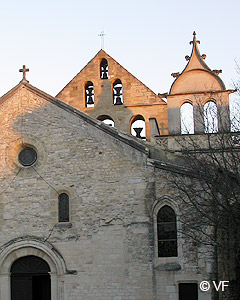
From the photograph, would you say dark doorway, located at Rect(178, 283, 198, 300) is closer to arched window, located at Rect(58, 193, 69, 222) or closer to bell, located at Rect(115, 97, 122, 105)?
arched window, located at Rect(58, 193, 69, 222)

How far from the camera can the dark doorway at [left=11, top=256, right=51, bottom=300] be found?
16531 mm

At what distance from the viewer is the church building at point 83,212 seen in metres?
15.5

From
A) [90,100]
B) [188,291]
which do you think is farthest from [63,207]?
[90,100]

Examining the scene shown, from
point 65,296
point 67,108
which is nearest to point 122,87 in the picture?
point 67,108

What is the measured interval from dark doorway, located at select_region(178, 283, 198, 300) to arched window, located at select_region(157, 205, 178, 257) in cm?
96

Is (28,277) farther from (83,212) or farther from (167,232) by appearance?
(167,232)

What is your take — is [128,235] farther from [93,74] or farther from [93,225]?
[93,74]

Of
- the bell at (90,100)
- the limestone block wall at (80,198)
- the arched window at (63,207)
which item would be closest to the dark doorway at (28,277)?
the limestone block wall at (80,198)

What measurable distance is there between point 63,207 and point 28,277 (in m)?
2.56

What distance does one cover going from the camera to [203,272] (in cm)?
1520

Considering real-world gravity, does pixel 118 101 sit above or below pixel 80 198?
above

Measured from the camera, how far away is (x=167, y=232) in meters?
15.8

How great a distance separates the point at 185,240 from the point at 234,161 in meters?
3.30

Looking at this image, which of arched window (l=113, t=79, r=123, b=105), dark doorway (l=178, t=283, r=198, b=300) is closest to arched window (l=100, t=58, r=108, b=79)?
arched window (l=113, t=79, r=123, b=105)
